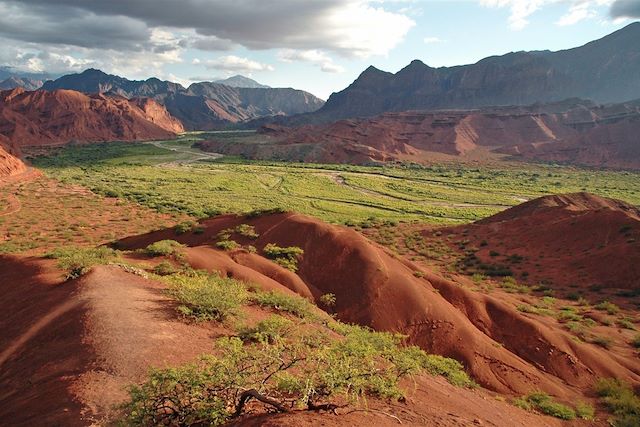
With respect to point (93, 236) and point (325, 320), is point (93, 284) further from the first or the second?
point (93, 236)

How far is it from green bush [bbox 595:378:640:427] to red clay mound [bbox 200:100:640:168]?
98388mm

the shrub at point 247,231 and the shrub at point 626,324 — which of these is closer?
the shrub at point 626,324

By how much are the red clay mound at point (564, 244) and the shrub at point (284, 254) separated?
62.6 feet

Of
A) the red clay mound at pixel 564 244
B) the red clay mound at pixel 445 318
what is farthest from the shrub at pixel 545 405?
the red clay mound at pixel 564 244

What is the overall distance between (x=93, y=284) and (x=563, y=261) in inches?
1359

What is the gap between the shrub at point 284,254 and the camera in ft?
70.5

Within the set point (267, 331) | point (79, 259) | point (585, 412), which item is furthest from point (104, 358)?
point (585, 412)

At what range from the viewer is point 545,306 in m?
25.7

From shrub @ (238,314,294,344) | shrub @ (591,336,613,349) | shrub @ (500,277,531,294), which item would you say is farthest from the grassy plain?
shrub @ (238,314,294,344)

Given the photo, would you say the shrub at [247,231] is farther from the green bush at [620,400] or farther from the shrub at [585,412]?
the green bush at [620,400]

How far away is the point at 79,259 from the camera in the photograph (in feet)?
49.9

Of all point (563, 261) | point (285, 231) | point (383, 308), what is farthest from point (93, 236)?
point (563, 261)

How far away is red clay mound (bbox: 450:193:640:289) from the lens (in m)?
30.9

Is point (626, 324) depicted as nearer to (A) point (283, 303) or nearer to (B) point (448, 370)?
(B) point (448, 370)
